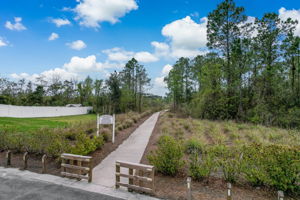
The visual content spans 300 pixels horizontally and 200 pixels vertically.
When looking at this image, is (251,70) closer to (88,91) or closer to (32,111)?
(32,111)

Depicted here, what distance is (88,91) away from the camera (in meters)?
40.7

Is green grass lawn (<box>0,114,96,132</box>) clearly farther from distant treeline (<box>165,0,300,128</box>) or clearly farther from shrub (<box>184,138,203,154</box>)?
distant treeline (<box>165,0,300,128</box>)

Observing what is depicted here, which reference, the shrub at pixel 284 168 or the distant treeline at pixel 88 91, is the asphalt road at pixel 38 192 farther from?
the distant treeline at pixel 88 91

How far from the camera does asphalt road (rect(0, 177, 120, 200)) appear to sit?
3662mm

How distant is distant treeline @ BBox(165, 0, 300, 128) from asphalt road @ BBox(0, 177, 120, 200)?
1700 centimetres

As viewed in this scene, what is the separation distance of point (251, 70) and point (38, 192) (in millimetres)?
21150

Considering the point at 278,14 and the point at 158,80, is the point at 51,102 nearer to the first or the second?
the point at 158,80

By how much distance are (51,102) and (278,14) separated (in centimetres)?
3888

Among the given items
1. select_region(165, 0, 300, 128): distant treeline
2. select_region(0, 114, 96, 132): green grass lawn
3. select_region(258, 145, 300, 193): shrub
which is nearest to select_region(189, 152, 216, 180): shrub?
select_region(258, 145, 300, 193): shrub

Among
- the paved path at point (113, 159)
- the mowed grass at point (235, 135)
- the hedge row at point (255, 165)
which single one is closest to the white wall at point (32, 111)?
the paved path at point (113, 159)

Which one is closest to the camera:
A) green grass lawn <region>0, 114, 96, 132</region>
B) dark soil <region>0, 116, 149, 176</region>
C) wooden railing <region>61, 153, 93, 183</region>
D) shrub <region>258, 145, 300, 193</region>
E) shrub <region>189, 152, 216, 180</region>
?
shrub <region>258, 145, 300, 193</region>

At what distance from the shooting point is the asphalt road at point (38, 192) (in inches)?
144

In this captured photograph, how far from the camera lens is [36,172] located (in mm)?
5062

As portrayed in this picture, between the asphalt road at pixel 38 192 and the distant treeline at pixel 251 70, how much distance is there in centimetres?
1700
